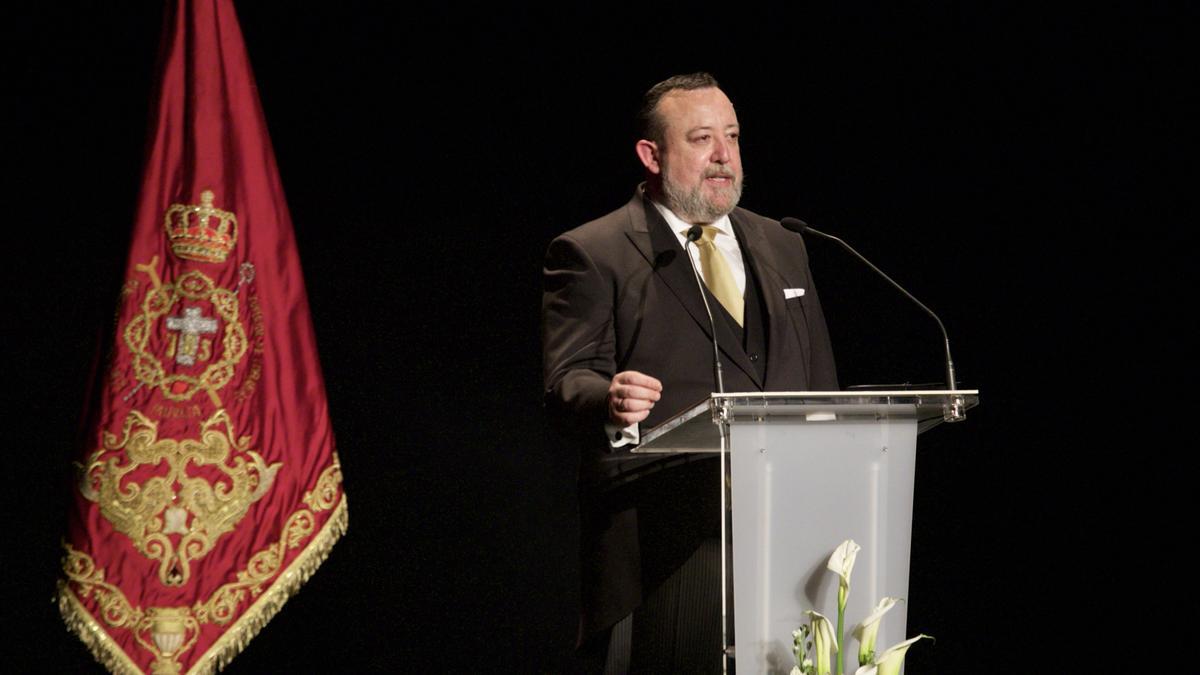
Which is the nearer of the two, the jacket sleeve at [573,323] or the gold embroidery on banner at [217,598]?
the jacket sleeve at [573,323]

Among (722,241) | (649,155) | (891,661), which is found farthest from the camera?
(649,155)

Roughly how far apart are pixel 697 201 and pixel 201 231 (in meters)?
1.15

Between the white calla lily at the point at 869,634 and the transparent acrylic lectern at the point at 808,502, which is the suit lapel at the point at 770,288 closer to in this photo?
the transparent acrylic lectern at the point at 808,502

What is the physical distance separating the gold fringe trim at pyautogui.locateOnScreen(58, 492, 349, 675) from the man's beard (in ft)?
3.50

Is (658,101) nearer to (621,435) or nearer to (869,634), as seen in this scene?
(621,435)

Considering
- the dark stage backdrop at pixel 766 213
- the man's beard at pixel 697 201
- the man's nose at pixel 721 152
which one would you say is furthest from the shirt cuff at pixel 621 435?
the dark stage backdrop at pixel 766 213

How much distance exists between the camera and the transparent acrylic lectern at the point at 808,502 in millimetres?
1710

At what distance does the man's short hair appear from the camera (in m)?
2.65

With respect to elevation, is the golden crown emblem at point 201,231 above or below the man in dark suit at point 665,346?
above

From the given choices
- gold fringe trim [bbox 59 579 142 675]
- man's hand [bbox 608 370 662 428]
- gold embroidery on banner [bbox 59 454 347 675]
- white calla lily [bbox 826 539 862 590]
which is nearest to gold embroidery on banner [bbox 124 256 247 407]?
gold embroidery on banner [bbox 59 454 347 675]

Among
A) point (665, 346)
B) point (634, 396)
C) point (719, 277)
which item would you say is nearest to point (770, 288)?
point (719, 277)

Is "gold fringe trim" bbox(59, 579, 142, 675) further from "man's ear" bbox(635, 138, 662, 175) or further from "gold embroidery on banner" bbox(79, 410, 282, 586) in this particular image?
"man's ear" bbox(635, 138, 662, 175)

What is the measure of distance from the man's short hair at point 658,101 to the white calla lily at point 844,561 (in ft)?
3.94

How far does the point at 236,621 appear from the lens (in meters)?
2.73
